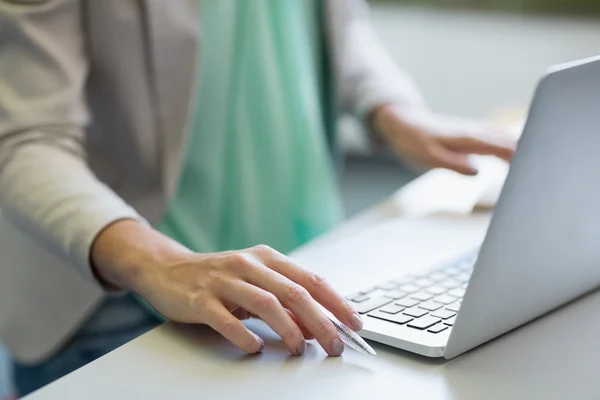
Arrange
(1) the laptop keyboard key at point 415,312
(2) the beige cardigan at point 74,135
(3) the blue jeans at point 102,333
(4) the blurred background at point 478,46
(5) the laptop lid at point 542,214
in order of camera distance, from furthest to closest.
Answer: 1. (4) the blurred background at point 478,46
2. (3) the blue jeans at point 102,333
3. (2) the beige cardigan at point 74,135
4. (1) the laptop keyboard key at point 415,312
5. (5) the laptop lid at point 542,214

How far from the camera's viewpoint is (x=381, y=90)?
46.1 inches

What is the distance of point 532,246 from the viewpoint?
0.59 meters

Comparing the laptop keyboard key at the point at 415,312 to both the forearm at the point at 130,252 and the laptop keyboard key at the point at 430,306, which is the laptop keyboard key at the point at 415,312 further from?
the forearm at the point at 130,252

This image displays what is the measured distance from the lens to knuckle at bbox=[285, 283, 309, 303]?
0.61 metres

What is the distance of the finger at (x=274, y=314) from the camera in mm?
603

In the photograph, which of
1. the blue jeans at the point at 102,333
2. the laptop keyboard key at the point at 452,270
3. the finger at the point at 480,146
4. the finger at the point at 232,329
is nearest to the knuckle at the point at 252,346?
the finger at the point at 232,329

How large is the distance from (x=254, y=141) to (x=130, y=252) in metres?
0.40

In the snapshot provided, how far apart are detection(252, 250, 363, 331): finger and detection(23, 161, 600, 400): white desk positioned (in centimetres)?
3

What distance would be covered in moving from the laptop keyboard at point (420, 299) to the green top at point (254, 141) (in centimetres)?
34

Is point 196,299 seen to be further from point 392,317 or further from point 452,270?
point 452,270

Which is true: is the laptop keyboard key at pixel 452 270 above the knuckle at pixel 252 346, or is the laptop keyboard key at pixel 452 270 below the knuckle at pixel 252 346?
below

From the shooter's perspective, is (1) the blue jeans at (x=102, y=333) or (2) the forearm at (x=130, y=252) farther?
(1) the blue jeans at (x=102, y=333)

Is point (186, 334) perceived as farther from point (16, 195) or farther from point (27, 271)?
point (27, 271)

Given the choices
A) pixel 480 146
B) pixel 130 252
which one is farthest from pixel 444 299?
pixel 480 146
